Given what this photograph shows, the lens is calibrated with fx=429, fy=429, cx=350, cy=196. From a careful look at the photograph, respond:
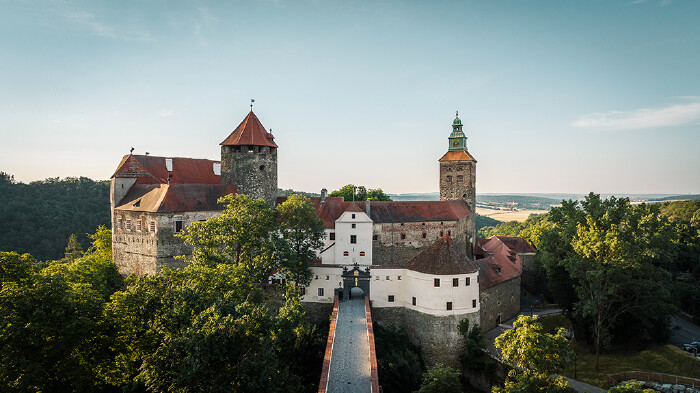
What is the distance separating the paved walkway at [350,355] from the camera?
63.5 ft

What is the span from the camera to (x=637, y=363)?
30.0 m

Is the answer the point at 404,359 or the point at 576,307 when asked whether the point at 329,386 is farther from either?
the point at 576,307

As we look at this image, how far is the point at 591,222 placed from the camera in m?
30.3

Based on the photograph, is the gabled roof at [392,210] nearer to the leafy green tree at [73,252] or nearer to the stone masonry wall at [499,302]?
the stone masonry wall at [499,302]

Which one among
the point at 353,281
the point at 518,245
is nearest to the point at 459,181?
the point at 518,245

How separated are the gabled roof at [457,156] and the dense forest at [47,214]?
51.5 m

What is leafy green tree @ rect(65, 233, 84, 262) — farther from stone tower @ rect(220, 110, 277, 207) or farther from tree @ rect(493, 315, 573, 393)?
tree @ rect(493, 315, 573, 393)

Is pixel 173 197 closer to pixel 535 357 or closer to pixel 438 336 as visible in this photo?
pixel 438 336

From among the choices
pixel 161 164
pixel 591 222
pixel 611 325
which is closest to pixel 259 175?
pixel 161 164

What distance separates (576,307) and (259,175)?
2844cm

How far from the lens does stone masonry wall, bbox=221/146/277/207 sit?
39000 mm

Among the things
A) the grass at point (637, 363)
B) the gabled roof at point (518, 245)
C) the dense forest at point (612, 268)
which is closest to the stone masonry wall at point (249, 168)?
the dense forest at point (612, 268)

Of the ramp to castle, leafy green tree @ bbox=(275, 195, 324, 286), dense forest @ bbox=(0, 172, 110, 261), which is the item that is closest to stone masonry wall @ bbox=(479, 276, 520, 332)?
the ramp to castle

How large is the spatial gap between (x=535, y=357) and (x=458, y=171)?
1298 inches
